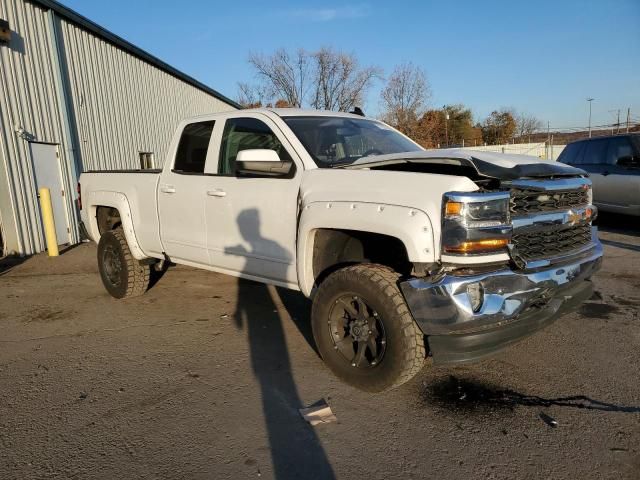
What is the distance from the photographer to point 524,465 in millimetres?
2357

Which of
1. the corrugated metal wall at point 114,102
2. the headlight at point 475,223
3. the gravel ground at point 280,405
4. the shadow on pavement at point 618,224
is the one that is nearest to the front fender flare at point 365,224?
the headlight at point 475,223

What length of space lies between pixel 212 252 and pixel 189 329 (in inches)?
32.9

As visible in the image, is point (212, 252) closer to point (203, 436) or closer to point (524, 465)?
point (203, 436)

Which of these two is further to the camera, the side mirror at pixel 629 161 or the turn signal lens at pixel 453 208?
the side mirror at pixel 629 161

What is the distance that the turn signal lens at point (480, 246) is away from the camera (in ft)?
8.64

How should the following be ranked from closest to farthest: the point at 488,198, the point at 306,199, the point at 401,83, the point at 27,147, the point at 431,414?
the point at 488,198, the point at 431,414, the point at 306,199, the point at 27,147, the point at 401,83

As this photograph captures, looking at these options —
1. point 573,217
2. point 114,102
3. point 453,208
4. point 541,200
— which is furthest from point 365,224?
point 114,102

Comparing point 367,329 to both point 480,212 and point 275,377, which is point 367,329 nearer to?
point 275,377

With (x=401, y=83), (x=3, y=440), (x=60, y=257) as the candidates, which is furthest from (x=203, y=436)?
(x=401, y=83)

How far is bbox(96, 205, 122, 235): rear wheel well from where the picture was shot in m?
5.84

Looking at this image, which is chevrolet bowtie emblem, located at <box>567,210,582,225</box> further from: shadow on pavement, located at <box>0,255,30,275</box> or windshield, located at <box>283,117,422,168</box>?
shadow on pavement, located at <box>0,255,30,275</box>

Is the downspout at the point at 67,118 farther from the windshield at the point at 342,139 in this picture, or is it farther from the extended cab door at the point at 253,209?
the windshield at the point at 342,139

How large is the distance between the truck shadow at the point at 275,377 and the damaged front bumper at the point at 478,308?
95 cm

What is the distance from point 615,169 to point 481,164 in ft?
23.3
